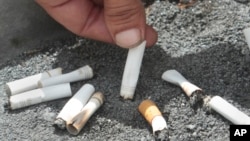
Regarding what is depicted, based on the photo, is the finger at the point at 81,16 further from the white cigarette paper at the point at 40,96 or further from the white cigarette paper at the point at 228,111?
the white cigarette paper at the point at 228,111

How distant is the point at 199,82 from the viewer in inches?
64.9

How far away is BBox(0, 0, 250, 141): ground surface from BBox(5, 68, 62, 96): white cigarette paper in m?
0.04

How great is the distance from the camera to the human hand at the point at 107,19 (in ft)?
5.27

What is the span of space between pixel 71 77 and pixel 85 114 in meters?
0.19

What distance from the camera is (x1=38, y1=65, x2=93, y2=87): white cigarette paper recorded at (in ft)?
5.66

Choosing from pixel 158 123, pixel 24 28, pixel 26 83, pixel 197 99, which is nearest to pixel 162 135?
pixel 158 123

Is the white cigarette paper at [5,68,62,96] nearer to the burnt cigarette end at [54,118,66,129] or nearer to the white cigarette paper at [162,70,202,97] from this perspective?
the burnt cigarette end at [54,118,66,129]

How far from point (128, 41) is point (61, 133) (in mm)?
323

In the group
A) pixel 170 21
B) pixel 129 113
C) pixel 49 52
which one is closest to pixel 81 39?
pixel 49 52

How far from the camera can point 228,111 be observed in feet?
4.94

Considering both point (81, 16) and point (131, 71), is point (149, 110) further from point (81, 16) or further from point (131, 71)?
point (81, 16)

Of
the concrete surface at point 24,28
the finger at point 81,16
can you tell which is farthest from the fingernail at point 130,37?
the concrete surface at point 24,28

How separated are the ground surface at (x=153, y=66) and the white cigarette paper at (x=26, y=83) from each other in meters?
0.04

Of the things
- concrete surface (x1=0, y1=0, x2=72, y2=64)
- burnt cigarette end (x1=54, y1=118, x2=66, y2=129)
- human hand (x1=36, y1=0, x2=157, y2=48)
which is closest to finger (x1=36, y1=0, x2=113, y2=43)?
human hand (x1=36, y1=0, x2=157, y2=48)
